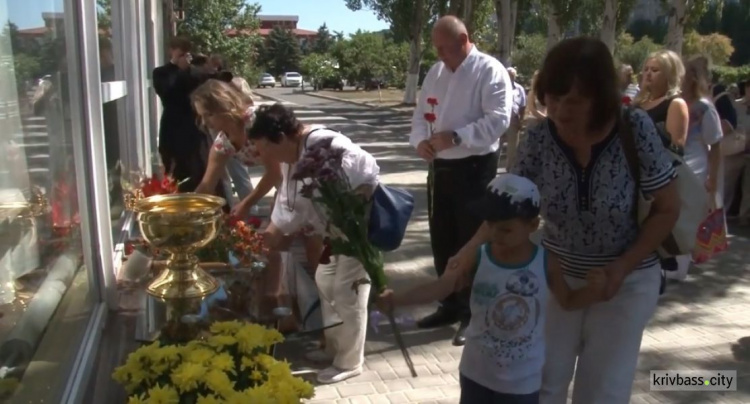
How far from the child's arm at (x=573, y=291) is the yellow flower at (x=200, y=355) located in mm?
1120

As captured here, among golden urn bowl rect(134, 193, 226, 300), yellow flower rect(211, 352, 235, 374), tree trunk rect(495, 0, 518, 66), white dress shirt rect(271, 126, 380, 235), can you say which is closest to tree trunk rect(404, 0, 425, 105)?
tree trunk rect(495, 0, 518, 66)

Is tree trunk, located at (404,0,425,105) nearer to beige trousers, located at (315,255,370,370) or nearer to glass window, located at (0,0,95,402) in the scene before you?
beige trousers, located at (315,255,370,370)

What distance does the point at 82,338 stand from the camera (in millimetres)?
3670

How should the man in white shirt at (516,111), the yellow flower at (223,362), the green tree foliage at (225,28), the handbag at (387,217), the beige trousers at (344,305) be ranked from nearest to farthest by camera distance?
the yellow flower at (223,362)
the handbag at (387,217)
the beige trousers at (344,305)
the man in white shirt at (516,111)
the green tree foliage at (225,28)

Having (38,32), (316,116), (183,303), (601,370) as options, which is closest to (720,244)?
(601,370)

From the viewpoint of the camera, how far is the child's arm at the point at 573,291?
260 centimetres

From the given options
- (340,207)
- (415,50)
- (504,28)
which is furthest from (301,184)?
(415,50)

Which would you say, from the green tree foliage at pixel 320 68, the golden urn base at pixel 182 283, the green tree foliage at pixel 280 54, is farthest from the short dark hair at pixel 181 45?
the green tree foliage at pixel 280 54

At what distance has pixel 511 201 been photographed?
2479mm

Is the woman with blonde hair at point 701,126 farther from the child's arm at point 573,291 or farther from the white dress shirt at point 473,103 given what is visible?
the child's arm at point 573,291

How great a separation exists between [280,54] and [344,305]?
84.8 meters

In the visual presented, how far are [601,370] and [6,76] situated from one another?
2293 millimetres

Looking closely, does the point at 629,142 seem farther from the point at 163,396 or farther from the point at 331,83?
the point at 331,83

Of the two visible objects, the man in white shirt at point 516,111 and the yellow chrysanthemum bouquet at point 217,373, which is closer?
the yellow chrysanthemum bouquet at point 217,373
